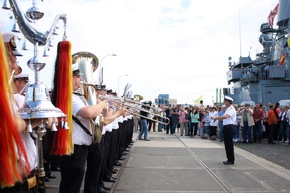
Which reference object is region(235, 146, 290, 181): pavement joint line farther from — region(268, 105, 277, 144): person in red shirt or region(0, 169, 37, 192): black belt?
region(0, 169, 37, 192): black belt

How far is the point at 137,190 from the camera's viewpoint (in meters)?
6.35

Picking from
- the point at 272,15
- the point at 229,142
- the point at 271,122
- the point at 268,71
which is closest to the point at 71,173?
the point at 229,142

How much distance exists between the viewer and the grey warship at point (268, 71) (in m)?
25.9

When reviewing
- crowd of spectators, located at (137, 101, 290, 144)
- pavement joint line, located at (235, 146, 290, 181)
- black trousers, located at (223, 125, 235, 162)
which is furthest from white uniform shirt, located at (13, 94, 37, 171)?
crowd of spectators, located at (137, 101, 290, 144)

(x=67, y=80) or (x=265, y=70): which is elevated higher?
(x=265, y=70)

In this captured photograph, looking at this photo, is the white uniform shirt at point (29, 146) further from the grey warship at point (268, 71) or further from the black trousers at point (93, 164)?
the grey warship at point (268, 71)

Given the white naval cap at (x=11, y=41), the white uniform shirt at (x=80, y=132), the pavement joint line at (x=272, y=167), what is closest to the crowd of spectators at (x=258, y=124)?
the pavement joint line at (x=272, y=167)

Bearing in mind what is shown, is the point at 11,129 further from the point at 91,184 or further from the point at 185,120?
the point at 185,120

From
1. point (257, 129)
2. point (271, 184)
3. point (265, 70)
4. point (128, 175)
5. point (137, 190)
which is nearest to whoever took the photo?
point (137, 190)

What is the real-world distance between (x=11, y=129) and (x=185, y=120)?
64.6 feet

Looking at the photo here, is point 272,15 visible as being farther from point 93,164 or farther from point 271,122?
point 93,164

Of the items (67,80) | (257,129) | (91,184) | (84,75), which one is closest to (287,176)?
(91,184)

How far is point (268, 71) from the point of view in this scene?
86.3 feet

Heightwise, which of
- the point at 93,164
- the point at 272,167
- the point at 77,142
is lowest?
the point at 272,167
